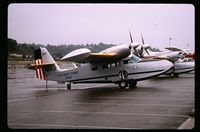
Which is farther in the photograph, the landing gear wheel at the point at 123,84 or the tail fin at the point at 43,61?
the tail fin at the point at 43,61

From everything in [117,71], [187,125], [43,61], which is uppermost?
[43,61]

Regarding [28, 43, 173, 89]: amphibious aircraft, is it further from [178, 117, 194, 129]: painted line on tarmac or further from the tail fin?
[178, 117, 194, 129]: painted line on tarmac

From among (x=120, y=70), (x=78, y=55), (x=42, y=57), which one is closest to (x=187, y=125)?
(x=78, y=55)

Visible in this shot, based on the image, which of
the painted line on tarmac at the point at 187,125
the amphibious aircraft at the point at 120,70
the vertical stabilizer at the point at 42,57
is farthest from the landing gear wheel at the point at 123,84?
the painted line on tarmac at the point at 187,125

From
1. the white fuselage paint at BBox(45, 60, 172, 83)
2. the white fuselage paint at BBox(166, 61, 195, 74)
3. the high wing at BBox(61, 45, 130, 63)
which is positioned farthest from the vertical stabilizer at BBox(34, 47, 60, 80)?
the white fuselage paint at BBox(166, 61, 195, 74)

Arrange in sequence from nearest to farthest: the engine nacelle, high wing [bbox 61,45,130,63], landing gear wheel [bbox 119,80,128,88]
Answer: the engine nacelle
high wing [bbox 61,45,130,63]
landing gear wheel [bbox 119,80,128,88]

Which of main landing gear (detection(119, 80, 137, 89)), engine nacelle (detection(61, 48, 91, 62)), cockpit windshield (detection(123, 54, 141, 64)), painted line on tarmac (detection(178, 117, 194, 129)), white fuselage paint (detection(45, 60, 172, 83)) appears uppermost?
engine nacelle (detection(61, 48, 91, 62))

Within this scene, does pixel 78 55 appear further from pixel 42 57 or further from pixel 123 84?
pixel 42 57

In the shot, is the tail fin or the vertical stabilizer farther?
the vertical stabilizer

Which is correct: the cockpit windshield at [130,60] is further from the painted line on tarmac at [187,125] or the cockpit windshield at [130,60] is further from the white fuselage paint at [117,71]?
the painted line on tarmac at [187,125]

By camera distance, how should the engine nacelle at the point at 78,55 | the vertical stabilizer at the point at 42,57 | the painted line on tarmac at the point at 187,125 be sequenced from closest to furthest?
the painted line on tarmac at the point at 187,125 → the engine nacelle at the point at 78,55 → the vertical stabilizer at the point at 42,57
